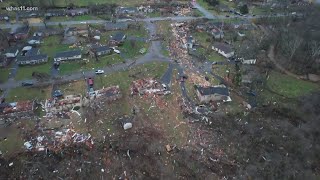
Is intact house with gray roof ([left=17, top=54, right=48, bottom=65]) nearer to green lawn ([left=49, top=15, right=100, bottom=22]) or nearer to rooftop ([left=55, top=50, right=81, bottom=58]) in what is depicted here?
rooftop ([left=55, top=50, right=81, bottom=58])

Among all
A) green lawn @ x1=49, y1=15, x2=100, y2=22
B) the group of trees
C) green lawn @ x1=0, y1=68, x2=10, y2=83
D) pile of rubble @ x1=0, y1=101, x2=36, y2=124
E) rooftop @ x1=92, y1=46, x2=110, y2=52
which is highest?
the group of trees

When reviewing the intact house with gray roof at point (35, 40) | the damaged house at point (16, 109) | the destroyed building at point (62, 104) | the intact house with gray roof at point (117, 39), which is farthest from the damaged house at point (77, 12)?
the damaged house at point (16, 109)

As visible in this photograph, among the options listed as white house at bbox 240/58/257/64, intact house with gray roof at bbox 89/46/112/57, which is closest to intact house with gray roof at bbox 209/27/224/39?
white house at bbox 240/58/257/64

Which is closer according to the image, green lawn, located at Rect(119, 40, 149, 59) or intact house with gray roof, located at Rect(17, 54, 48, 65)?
intact house with gray roof, located at Rect(17, 54, 48, 65)

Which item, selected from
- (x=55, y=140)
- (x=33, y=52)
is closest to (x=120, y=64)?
(x=33, y=52)

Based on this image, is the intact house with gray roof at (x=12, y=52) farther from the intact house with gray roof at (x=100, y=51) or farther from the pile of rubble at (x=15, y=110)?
the pile of rubble at (x=15, y=110)
